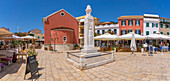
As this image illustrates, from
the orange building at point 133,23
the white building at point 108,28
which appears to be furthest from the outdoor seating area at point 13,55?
the orange building at point 133,23

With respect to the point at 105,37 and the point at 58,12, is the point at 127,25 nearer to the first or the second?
the point at 105,37

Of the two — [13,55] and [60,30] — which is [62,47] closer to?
[60,30]

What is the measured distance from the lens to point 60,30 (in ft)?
68.6

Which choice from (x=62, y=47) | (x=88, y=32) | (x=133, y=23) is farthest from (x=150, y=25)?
(x=88, y=32)

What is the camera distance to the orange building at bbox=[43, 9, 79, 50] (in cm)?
2091

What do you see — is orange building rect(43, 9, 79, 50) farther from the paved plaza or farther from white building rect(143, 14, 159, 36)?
white building rect(143, 14, 159, 36)

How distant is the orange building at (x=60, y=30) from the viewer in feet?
68.6

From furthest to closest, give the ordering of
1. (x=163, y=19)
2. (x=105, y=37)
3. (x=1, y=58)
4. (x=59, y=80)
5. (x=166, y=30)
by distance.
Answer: (x=163, y=19) → (x=166, y=30) → (x=105, y=37) → (x=1, y=58) → (x=59, y=80)

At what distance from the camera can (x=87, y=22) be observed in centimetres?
934

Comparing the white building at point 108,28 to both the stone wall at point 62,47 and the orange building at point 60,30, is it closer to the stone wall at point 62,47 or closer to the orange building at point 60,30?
the orange building at point 60,30

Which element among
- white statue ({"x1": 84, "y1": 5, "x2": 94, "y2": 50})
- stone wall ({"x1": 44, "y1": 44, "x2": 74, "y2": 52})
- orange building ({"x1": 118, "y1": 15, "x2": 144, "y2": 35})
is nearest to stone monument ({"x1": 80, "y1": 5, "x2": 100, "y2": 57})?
white statue ({"x1": 84, "y1": 5, "x2": 94, "y2": 50})

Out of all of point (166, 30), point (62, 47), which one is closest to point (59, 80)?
point (62, 47)

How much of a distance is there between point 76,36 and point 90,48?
56.3ft

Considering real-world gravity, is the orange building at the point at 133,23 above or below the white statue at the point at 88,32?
above
